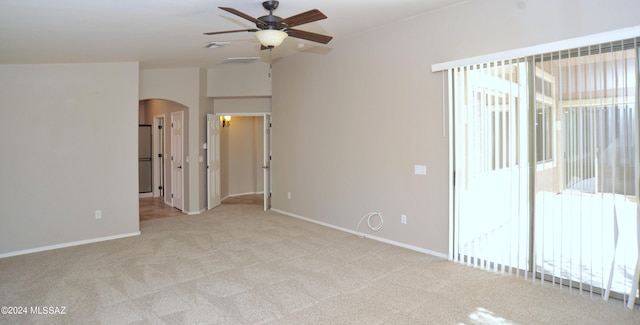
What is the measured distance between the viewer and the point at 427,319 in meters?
2.66

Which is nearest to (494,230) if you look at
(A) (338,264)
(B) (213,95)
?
(A) (338,264)

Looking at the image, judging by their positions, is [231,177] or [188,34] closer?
[188,34]

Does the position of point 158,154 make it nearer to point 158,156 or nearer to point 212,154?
point 158,156

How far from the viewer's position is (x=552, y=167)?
10.5 feet

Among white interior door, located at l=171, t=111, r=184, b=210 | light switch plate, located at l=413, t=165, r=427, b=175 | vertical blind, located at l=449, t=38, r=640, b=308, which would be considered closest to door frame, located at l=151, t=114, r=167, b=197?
white interior door, located at l=171, t=111, r=184, b=210

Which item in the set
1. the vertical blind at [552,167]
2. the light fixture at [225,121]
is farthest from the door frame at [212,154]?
the vertical blind at [552,167]

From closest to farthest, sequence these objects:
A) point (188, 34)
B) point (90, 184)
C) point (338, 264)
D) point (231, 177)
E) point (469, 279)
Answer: point (469, 279), point (338, 264), point (188, 34), point (90, 184), point (231, 177)

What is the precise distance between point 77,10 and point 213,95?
3.81m

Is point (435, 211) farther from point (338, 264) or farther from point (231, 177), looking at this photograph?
point (231, 177)

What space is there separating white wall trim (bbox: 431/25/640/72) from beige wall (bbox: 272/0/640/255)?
93mm

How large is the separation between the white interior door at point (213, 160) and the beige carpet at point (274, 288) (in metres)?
2.42

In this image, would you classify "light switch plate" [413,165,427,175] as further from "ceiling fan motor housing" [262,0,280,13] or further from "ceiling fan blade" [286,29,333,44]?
"ceiling fan motor housing" [262,0,280,13]

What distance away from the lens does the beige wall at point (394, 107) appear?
3.34 m

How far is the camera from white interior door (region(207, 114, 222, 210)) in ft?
23.4
